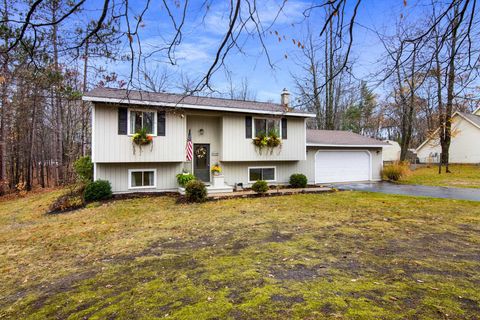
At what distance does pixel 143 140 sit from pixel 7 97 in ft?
30.5

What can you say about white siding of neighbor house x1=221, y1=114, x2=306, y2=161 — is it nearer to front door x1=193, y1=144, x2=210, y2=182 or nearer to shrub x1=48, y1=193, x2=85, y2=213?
front door x1=193, y1=144, x2=210, y2=182

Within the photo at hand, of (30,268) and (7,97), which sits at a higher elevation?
(7,97)

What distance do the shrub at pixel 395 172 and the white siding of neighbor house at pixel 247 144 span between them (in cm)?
642

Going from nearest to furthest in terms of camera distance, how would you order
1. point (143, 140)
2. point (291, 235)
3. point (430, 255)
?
point (430, 255) → point (291, 235) → point (143, 140)

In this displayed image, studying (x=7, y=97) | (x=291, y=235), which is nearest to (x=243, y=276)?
(x=291, y=235)

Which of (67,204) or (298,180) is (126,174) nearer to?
(67,204)

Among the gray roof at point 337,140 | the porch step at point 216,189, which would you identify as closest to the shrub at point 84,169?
the porch step at point 216,189

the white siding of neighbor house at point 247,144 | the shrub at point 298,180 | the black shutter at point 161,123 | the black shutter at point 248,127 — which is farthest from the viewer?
the shrub at point 298,180

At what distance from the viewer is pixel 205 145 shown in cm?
1272

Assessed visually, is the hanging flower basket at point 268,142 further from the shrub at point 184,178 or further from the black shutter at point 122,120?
the black shutter at point 122,120

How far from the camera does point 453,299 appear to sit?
9.25 ft

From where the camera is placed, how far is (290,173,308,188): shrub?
523 inches

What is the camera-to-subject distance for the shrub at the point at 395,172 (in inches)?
620

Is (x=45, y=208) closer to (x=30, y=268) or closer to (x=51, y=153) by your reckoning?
(x=30, y=268)
